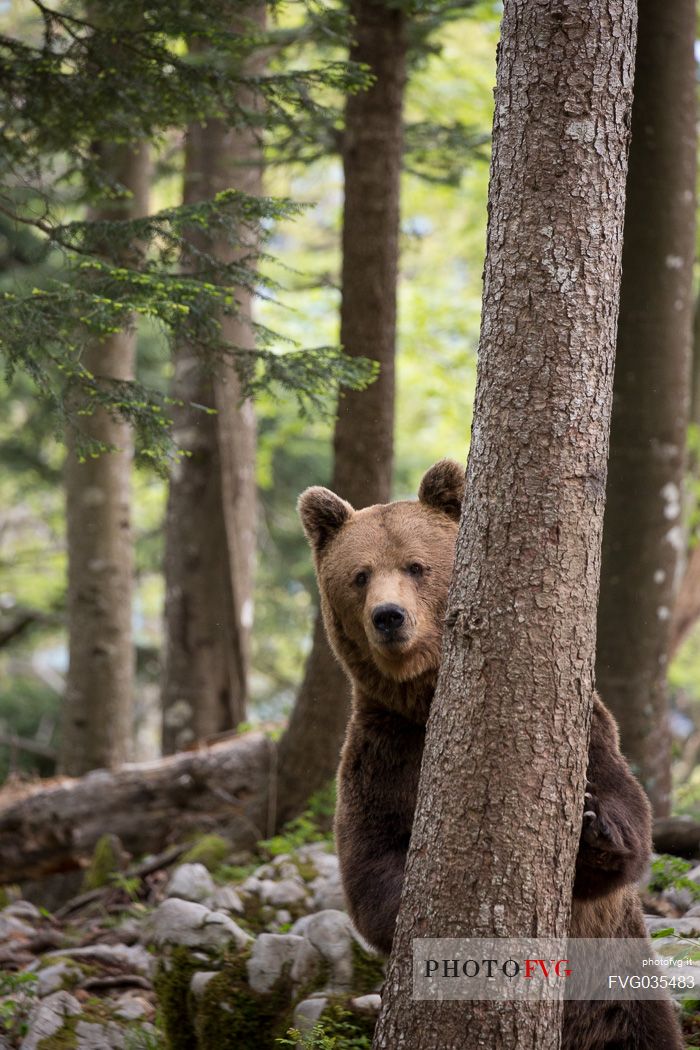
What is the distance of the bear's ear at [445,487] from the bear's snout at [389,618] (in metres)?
0.86

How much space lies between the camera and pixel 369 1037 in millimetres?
4727

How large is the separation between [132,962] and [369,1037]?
235cm

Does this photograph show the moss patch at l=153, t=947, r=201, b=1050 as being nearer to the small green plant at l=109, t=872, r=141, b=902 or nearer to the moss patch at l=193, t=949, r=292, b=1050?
the moss patch at l=193, t=949, r=292, b=1050

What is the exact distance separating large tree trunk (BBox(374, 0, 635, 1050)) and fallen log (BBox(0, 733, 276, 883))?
511 centimetres

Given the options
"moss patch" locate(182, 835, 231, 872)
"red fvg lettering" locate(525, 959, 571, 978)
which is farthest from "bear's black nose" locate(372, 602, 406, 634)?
"moss patch" locate(182, 835, 231, 872)

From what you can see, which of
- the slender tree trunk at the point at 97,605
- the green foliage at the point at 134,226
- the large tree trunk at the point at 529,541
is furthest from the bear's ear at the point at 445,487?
the slender tree trunk at the point at 97,605

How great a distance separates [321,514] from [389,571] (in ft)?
2.19

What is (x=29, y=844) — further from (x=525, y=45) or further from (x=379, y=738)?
(x=525, y=45)

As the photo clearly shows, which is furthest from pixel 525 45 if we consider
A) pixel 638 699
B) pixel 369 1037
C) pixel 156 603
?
pixel 156 603

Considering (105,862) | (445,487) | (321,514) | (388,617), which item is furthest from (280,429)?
(388,617)

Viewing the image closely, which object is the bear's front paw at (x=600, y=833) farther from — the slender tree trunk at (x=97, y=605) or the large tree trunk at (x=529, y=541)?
the slender tree trunk at (x=97, y=605)

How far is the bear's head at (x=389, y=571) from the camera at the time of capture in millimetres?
4609

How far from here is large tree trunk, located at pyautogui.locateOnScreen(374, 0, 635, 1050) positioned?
11.3 feet

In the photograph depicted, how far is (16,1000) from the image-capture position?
585 centimetres
